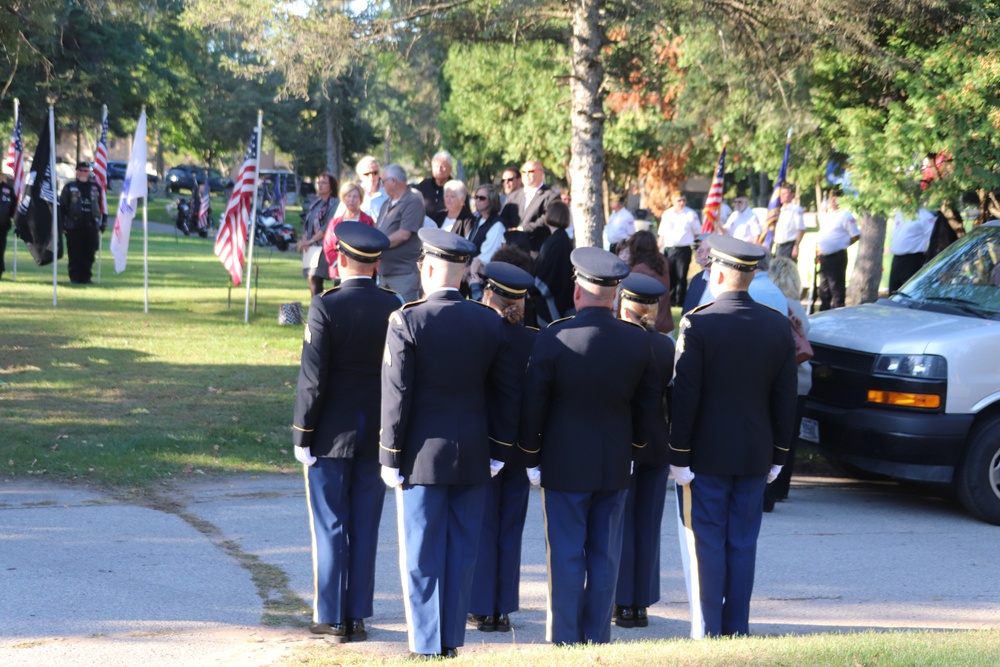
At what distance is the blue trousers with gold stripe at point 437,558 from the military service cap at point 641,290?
48.2 inches

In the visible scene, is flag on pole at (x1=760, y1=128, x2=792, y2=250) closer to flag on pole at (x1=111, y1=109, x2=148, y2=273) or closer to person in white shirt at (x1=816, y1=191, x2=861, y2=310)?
person in white shirt at (x1=816, y1=191, x2=861, y2=310)

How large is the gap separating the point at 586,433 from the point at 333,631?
157 centimetres

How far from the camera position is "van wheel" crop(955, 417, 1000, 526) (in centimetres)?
830

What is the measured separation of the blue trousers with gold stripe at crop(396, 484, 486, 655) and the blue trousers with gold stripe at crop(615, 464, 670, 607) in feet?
3.55

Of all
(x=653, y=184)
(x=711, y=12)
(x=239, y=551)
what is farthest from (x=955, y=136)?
(x=653, y=184)

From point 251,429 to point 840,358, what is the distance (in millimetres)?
4870

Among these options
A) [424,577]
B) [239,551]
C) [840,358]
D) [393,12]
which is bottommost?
[239,551]

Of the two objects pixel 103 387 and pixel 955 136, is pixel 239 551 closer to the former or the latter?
pixel 103 387

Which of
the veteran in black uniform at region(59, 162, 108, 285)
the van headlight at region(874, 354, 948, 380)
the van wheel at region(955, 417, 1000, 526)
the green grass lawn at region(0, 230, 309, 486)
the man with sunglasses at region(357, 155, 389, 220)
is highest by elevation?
the man with sunglasses at region(357, 155, 389, 220)

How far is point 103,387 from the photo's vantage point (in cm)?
1130

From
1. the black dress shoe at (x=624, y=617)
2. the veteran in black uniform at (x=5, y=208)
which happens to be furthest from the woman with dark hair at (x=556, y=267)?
the veteran in black uniform at (x=5, y=208)

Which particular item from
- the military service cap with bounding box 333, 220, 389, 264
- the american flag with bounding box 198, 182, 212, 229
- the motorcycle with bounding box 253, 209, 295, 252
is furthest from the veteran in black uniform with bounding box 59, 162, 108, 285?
the american flag with bounding box 198, 182, 212, 229

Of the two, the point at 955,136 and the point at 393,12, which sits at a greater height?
the point at 393,12

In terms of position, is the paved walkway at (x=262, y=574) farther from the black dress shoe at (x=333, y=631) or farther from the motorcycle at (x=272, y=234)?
the motorcycle at (x=272, y=234)
